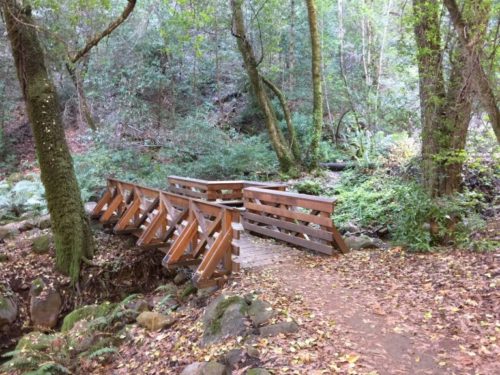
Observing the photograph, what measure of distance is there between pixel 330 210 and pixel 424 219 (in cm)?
166

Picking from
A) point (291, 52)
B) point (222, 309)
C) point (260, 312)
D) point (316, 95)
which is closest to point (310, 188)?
point (316, 95)

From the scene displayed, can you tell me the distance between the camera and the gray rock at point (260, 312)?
15.9 ft

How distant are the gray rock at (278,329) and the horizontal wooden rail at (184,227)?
1658mm

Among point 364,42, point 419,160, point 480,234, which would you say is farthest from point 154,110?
point 480,234

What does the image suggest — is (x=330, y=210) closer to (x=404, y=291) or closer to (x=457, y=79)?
(x=404, y=291)

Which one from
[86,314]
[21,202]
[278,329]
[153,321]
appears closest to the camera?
[278,329]

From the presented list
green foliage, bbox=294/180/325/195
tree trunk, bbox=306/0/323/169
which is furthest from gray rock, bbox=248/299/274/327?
tree trunk, bbox=306/0/323/169

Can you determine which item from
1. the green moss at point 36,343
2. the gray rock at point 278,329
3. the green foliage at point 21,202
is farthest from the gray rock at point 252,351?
the green foliage at point 21,202

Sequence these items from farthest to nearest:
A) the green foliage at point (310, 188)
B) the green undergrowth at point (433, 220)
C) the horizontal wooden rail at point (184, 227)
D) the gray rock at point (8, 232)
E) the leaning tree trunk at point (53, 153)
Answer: the green foliage at point (310, 188) < the gray rock at point (8, 232) < the leaning tree trunk at point (53, 153) < the green undergrowth at point (433, 220) < the horizontal wooden rail at point (184, 227)

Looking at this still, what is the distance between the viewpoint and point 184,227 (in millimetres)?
7363

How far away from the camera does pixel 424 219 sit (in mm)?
7086

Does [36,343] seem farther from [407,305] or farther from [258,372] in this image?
[407,305]

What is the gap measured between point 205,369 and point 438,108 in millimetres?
5641

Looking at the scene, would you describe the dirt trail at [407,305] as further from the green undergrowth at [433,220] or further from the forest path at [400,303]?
the green undergrowth at [433,220]
